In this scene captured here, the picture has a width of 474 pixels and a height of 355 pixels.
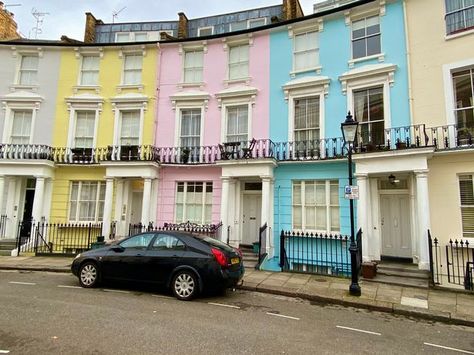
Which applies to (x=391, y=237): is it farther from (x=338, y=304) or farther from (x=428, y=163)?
(x=338, y=304)

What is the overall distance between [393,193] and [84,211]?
13458mm

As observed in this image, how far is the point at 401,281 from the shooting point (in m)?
9.31

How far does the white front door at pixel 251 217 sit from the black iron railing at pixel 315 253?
1.66 meters

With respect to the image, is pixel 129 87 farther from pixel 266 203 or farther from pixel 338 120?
pixel 338 120

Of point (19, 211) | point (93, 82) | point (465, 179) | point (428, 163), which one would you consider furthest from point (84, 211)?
point (465, 179)

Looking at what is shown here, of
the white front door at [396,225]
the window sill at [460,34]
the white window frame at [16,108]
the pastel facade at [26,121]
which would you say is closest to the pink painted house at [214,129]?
the white front door at [396,225]

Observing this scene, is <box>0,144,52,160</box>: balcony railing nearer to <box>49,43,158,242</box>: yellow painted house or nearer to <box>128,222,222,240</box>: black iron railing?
<box>49,43,158,242</box>: yellow painted house

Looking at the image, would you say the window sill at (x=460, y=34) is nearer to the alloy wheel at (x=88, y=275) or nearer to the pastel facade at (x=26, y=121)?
the alloy wheel at (x=88, y=275)

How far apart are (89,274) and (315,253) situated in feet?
25.2

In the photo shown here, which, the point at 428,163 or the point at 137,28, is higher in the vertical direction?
the point at 137,28

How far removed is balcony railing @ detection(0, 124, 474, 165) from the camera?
10.3 meters

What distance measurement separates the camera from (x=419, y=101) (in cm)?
1096

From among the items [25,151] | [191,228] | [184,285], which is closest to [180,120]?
[191,228]

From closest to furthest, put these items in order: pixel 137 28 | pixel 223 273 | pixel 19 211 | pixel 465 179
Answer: pixel 223 273 < pixel 465 179 < pixel 19 211 < pixel 137 28
